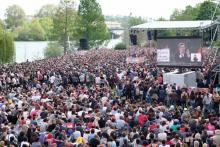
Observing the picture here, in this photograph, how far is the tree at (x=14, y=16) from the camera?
531ft

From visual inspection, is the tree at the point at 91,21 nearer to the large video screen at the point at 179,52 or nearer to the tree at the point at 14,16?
the large video screen at the point at 179,52

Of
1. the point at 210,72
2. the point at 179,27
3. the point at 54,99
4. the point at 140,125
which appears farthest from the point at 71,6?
the point at 140,125

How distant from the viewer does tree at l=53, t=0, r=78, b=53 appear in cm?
8344

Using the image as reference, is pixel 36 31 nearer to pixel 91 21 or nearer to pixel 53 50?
pixel 53 50

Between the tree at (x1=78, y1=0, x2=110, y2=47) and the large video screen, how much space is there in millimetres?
51903

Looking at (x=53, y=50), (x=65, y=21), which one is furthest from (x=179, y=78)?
(x=53, y=50)

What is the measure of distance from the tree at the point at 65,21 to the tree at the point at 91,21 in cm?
101

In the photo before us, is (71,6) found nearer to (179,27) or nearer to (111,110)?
(179,27)

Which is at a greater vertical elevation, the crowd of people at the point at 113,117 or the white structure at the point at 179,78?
the white structure at the point at 179,78

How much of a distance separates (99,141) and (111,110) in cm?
494

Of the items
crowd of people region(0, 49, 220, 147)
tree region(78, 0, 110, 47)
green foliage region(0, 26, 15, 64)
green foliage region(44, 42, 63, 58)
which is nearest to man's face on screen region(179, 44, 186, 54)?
crowd of people region(0, 49, 220, 147)

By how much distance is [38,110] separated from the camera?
813 inches

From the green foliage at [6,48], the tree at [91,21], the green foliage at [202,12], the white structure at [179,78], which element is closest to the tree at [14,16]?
the green foliage at [202,12]

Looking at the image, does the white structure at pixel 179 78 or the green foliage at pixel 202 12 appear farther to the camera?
the green foliage at pixel 202 12
